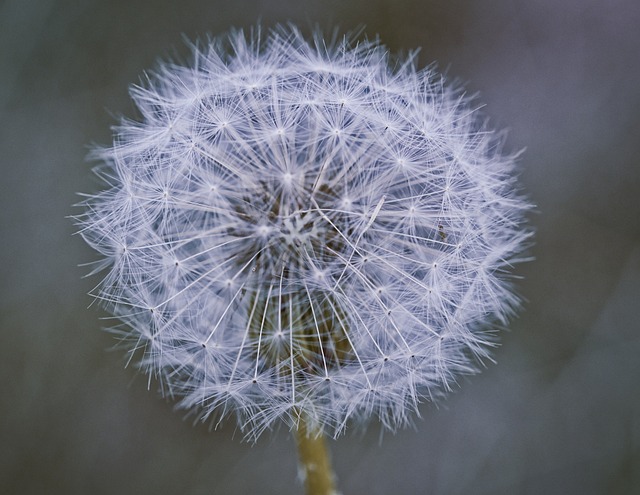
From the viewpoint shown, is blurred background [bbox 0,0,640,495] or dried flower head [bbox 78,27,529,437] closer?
dried flower head [bbox 78,27,529,437]

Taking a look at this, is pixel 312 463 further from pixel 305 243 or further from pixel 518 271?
pixel 518 271

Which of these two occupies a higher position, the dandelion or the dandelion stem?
the dandelion

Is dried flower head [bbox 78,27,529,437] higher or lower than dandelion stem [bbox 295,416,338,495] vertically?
higher

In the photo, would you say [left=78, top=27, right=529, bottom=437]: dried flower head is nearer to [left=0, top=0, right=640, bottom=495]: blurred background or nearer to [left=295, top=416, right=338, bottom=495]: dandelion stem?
[left=295, top=416, right=338, bottom=495]: dandelion stem

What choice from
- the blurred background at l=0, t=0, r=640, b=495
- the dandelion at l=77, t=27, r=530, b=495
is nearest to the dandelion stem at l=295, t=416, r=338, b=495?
the dandelion at l=77, t=27, r=530, b=495

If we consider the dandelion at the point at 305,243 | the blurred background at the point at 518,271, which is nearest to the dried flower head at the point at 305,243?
the dandelion at the point at 305,243

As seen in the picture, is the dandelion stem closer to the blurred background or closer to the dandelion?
the dandelion

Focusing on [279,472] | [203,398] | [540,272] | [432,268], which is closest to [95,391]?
[279,472]

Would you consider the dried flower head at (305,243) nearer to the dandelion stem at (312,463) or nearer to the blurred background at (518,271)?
the dandelion stem at (312,463)

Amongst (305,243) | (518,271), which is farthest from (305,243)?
(518,271)
